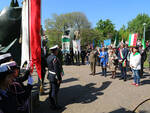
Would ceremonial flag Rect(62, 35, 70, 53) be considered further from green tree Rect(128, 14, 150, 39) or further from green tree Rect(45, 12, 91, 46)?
green tree Rect(128, 14, 150, 39)

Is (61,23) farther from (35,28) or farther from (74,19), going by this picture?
(35,28)

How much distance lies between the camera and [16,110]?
6.63 feet

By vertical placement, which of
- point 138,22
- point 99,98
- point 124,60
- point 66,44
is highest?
point 138,22

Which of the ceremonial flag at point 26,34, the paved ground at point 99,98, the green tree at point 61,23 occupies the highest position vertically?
the green tree at point 61,23

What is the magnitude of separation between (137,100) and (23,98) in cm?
434

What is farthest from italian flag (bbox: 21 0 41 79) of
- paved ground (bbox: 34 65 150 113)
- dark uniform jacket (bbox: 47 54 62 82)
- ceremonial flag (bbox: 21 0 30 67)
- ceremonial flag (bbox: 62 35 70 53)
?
ceremonial flag (bbox: 62 35 70 53)

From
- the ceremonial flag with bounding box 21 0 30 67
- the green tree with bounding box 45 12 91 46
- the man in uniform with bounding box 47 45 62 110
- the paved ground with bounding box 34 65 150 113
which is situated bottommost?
the paved ground with bounding box 34 65 150 113

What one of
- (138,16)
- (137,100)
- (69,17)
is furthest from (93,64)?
(138,16)

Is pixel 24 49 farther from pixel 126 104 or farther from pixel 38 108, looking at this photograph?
pixel 126 104

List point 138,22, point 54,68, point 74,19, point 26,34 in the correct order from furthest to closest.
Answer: point 138,22
point 74,19
point 54,68
point 26,34

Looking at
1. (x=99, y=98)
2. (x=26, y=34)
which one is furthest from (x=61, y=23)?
(x=26, y=34)

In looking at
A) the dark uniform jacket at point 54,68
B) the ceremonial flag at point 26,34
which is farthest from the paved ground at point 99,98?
the ceremonial flag at point 26,34

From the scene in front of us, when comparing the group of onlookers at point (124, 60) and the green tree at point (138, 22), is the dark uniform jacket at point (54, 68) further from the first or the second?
the green tree at point (138, 22)

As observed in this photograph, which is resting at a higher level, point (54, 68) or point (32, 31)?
point (32, 31)
